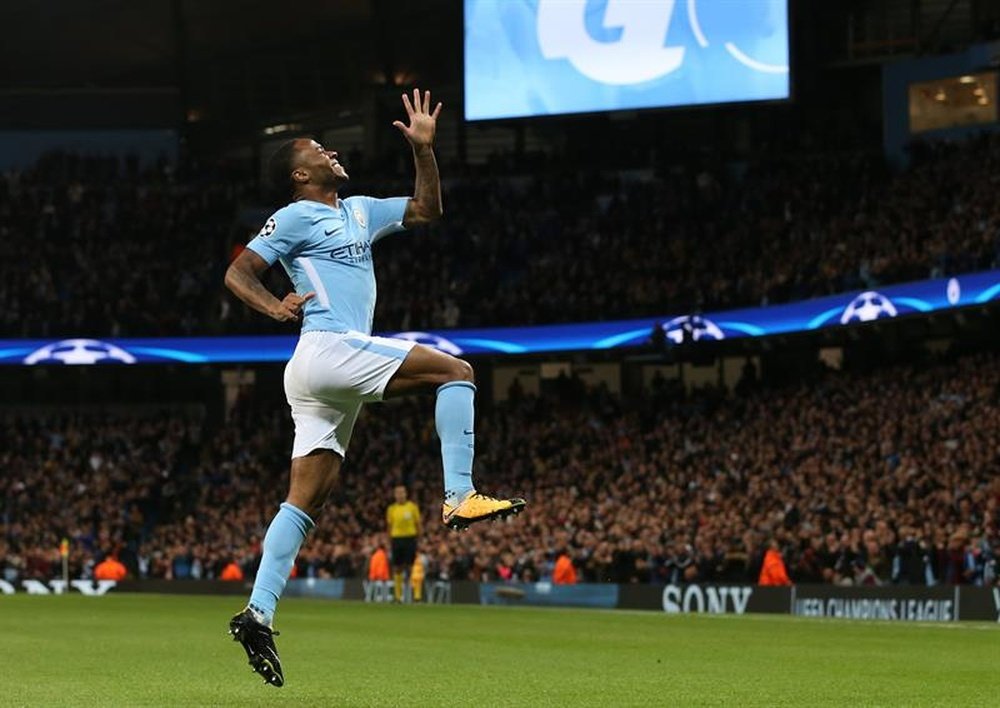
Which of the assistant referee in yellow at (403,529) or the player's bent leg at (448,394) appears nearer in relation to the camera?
the player's bent leg at (448,394)

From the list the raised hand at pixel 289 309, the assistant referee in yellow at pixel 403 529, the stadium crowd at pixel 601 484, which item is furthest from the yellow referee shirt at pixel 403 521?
the raised hand at pixel 289 309

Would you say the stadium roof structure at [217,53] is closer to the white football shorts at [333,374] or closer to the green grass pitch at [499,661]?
the green grass pitch at [499,661]

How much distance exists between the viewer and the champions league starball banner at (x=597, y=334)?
105 ft

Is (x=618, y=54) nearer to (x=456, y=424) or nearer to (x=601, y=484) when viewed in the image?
(x=601, y=484)

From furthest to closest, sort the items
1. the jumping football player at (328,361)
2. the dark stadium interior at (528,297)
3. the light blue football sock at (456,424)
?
the dark stadium interior at (528,297)
the light blue football sock at (456,424)
the jumping football player at (328,361)

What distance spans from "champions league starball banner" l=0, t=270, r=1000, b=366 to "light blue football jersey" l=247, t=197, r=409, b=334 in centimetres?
2288

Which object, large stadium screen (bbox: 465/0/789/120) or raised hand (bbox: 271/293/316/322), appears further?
large stadium screen (bbox: 465/0/789/120)

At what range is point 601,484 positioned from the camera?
3694 centimetres

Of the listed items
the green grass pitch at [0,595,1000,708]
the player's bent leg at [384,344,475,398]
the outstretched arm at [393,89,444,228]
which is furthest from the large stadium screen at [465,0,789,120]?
the player's bent leg at [384,344,475,398]

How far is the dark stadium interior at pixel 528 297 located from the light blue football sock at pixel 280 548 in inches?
696

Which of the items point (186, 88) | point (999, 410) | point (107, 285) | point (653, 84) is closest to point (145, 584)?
point (107, 285)

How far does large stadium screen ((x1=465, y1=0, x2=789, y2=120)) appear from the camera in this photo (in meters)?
37.3

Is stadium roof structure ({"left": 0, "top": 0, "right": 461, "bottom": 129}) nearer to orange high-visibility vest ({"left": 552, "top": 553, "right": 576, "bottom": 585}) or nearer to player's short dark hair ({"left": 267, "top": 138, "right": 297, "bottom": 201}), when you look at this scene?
orange high-visibility vest ({"left": 552, "top": 553, "right": 576, "bottom": 585})

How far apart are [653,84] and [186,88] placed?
1956 centimetres
